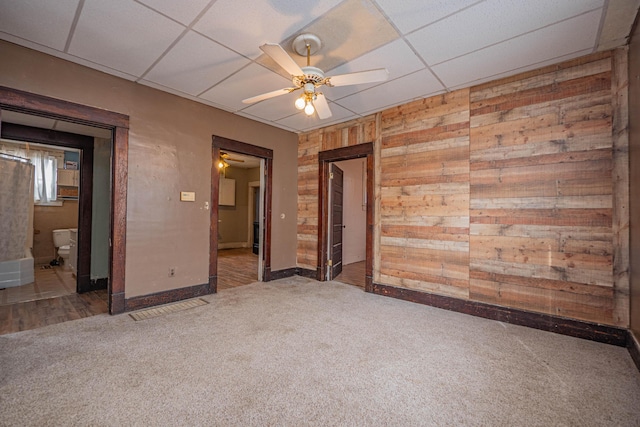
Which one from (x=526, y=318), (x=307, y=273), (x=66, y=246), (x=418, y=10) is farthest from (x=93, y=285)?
(x=526, y=318)

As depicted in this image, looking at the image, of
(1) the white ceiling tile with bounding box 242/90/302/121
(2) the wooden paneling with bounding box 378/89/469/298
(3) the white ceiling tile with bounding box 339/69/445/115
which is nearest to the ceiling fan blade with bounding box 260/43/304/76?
(1) the white ceiling tile with bounding box 242/90/302/121

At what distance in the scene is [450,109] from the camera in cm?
343

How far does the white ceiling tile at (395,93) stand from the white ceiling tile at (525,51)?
16 centimetres

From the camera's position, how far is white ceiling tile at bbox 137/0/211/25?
6.56ft

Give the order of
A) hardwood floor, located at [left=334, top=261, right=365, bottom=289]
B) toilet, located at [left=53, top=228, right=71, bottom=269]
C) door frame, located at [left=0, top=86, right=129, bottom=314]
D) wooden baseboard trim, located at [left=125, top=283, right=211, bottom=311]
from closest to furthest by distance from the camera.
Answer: door frame, located at [left=0, top=86, right=129, bottom=314] → wooden baseboard trim, located at [left=125, top=283, right=211, bottom=311] → hardwood floor, located at [left=334, top=261, right=365, bottom=289] → toilet, located at [left=53, top=228, right=71, bottom=269]

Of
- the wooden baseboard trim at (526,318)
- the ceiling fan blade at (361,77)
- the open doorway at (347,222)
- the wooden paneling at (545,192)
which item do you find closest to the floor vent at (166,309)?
the open doorway at (347,222)

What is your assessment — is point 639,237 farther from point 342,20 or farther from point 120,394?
point 120,394

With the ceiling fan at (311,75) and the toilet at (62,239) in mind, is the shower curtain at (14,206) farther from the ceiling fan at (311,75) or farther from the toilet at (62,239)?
the ceiling fan at (311,75)

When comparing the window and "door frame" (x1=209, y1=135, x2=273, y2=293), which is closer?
Result: "door frame" (x1=209, y1=135, x2=273, y2=293)

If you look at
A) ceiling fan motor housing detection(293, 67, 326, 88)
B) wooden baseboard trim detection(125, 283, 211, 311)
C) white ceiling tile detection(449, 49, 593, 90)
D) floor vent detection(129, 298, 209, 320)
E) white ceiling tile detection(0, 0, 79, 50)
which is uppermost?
white ceiling tile detection(449, 49, 593, 90)

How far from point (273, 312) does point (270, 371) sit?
1.24 metres

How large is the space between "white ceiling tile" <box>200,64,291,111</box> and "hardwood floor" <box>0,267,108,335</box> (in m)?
2.94

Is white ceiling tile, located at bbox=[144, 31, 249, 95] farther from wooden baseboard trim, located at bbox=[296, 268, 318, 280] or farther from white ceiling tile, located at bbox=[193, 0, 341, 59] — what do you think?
wooden baseboard trim, located at bbox=[296, 268, 318, 280]

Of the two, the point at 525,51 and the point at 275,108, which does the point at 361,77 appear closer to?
the point at 525,51
